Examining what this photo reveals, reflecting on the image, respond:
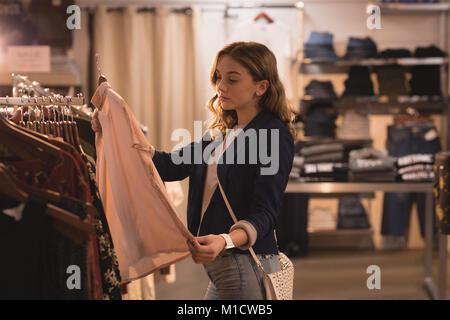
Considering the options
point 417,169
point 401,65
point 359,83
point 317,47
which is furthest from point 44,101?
point 401,65

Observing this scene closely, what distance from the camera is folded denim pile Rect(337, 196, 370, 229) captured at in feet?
15.6

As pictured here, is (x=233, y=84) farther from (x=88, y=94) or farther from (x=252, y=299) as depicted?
(x=88, y=94)

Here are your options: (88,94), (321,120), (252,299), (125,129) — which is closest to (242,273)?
(252,299)

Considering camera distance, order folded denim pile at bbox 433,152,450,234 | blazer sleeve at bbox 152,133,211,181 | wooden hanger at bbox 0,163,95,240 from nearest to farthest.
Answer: wooden hanger at bbox 0,163,95,240 → blazer sleeve at bbox 152,133,211,181 → folded denim pile at bbox 433,152,450,234

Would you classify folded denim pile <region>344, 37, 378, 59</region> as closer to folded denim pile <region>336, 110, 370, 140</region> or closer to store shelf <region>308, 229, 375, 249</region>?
folded denim pile <region>336, 110, 370, 140</region>

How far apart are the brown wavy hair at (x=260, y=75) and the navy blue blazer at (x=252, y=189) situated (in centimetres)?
4

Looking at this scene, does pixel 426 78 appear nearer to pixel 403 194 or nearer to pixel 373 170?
pixel 403 194

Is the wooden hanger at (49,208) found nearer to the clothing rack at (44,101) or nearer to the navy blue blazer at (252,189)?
the clothing rack at (44,101)

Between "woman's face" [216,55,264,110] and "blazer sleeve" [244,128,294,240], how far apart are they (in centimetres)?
17

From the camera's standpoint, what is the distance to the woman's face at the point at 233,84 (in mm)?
1337

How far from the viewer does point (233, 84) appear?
4.42 ft

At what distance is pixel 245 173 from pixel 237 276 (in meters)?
0.27

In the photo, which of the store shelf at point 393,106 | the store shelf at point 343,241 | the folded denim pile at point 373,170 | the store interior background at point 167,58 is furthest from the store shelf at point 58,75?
the store shelf at point 343,241

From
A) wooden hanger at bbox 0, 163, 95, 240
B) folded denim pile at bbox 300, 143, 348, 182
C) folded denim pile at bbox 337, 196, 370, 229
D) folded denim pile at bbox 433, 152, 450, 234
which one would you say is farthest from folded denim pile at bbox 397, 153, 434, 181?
wooden hanger at bbox 0, 163, 95, 240
